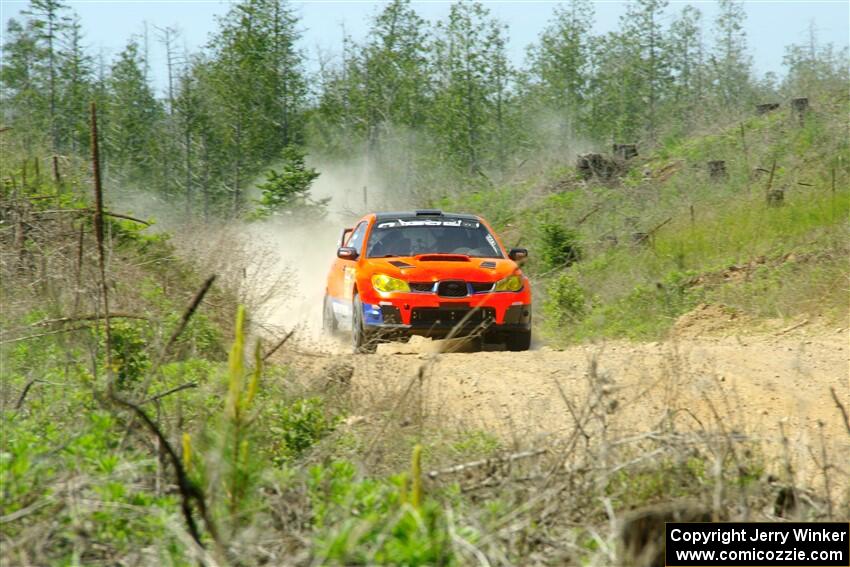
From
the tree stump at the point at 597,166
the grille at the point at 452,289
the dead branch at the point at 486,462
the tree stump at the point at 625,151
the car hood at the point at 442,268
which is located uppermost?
the tree stump at the point at 625,151

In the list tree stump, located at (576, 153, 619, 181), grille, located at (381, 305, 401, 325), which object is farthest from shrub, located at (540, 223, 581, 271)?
grille, located at (381, 305, 401, 325)

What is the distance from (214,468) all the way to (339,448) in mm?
2589

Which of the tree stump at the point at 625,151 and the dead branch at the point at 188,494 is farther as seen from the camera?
the tree stump at the point at 625,151

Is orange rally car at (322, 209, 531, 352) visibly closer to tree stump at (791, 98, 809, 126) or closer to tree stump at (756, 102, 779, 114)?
tree stump at (791, 98, 809, 126)

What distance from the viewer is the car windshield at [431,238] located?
13.0 metres

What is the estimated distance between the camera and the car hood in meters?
12.0

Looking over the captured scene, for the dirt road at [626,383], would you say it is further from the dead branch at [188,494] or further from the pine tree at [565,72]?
the pine tree at [565,72]

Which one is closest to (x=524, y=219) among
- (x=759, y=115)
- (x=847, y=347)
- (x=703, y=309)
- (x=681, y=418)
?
(x=759, y=115)

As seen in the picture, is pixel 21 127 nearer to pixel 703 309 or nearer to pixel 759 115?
pixel 759 115

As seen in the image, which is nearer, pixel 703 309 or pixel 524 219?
pixel 703 309

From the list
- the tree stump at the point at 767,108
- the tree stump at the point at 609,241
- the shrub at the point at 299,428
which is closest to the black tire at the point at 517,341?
the shrub at the point at 299,428

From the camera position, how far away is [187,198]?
4781 cm

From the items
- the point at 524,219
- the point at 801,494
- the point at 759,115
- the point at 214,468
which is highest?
the point at 759,115

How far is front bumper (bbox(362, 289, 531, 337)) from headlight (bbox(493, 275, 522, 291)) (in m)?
0.07
